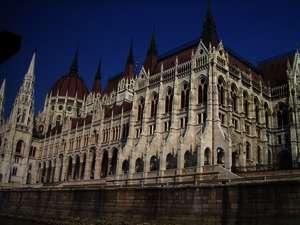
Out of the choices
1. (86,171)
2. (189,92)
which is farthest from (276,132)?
(86,171)

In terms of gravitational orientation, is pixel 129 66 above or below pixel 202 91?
above

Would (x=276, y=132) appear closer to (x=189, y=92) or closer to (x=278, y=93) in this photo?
(x=278, y=93)

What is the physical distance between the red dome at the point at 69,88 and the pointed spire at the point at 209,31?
6185 centimetres

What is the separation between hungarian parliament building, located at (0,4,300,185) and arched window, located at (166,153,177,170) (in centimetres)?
15

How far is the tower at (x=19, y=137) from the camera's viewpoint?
7756cm

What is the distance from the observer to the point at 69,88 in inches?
4333

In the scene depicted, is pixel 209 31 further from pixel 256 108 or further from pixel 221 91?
pixel 256 108

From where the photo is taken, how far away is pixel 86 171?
208ft

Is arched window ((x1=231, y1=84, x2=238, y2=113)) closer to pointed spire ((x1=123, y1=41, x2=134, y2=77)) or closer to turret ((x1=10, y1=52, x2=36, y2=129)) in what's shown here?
pointed spire ((x1=123, y1=41, x2=134, y2=77))

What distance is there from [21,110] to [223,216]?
7546cm

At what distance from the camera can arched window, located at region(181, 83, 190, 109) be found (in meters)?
48.3

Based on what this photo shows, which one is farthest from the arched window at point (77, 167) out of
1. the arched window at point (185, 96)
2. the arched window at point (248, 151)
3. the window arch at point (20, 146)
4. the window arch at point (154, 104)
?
the arched window at point (248, 151)

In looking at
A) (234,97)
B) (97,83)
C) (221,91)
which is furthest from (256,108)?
(97,83)

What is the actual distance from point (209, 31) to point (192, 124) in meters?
20.5
